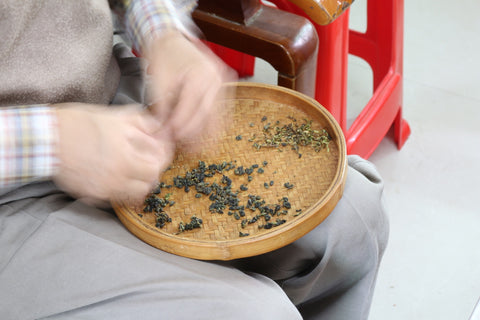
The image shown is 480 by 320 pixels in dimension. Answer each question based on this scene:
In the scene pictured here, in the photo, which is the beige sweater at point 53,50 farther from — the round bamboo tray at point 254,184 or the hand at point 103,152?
the round bamboo tray at point 254,184

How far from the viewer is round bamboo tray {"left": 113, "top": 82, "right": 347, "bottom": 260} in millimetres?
689

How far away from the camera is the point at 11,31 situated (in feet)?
2.25

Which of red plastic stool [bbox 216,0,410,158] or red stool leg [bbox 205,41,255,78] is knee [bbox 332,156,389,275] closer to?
red plastic stool [bbox 216,0,410,158]

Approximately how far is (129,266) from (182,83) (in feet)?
0.96

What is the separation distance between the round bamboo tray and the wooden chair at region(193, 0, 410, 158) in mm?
106

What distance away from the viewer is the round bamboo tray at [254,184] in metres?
0.69

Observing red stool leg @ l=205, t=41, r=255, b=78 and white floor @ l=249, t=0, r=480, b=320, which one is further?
red stool leg @ l=205, t=41, r=255, b=78

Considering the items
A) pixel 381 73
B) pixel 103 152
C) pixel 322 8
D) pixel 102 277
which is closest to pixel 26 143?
pixel 103 152

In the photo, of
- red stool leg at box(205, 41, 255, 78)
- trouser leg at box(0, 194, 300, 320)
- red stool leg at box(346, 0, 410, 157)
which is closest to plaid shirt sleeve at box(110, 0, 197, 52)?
trouser leg at box(0, 194, 300, 320)

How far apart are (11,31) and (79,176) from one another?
0.72 feet

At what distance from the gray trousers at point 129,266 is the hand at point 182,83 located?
0.18 meters

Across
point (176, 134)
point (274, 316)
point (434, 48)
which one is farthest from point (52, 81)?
point (434, 48)

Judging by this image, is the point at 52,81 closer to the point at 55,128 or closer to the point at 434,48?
the point at 55,128

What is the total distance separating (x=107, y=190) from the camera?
671mm
